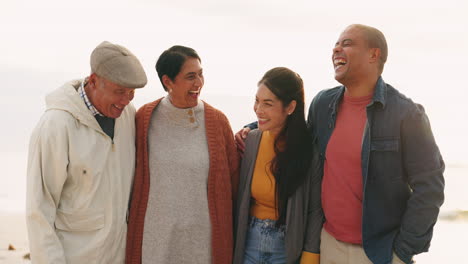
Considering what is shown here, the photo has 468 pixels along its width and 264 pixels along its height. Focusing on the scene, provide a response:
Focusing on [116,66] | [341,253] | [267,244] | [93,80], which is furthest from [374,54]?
[93,80]

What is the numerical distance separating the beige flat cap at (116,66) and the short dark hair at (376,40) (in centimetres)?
134

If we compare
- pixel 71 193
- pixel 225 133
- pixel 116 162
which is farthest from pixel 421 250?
pixel 71 193

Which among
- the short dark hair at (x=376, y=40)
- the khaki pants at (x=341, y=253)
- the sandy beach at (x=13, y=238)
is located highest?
the short dark hair at (x=376, y=40)

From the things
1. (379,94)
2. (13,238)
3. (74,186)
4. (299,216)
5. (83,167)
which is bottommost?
(13,238)

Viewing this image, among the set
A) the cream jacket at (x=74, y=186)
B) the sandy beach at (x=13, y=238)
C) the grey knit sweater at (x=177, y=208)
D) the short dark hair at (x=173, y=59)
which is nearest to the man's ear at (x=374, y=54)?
the short dark hair at (x=173, y=59)

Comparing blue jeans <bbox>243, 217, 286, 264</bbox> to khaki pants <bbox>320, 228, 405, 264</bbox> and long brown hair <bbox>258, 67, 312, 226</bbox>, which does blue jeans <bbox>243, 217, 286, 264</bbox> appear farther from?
khaki pants <bbox>320, 228, 405, 264</bbox>

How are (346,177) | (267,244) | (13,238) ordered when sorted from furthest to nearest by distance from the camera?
(13,238) < (267,244) < (346,177)

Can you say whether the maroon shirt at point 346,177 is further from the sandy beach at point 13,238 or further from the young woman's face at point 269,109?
the sandy beach at point 13,238

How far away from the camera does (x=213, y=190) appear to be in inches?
119

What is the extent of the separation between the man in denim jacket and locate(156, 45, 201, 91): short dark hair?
902 millimetres

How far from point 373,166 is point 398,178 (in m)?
0.15

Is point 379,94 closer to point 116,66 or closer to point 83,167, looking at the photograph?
point 116,66

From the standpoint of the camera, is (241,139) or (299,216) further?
(241,139)

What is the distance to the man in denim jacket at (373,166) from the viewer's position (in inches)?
104
